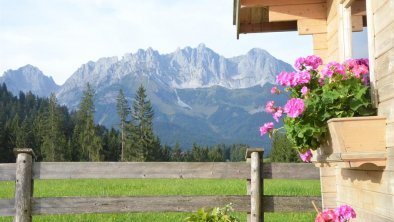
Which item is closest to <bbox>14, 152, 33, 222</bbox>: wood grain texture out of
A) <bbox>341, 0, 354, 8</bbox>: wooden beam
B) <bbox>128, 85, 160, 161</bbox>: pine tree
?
<bbox>341, 0, 354, 8</bbox>: wooden beam

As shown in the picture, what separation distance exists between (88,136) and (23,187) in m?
84.4

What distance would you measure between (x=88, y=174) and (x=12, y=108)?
501 ft

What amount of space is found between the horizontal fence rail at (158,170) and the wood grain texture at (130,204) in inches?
12.2

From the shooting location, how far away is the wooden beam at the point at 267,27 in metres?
7.51

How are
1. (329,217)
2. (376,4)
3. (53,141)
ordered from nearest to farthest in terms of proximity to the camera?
1. (329,217)
2. (376,4)
3. (53,141)

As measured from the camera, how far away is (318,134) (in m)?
4.24

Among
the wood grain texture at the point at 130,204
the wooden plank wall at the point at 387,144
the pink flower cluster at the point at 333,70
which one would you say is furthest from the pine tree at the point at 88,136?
the pink flower cluster at the point at 333,70

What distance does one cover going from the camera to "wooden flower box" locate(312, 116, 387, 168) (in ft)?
12.0

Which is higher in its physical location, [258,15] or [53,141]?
[53,141]

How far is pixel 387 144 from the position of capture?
3.64 m

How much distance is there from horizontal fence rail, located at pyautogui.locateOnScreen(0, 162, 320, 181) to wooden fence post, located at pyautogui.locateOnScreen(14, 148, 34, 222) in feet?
0.45

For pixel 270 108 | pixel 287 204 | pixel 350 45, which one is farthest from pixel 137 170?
pixel 350 45

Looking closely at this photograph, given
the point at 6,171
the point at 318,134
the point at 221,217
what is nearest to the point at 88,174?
the point at 6,171

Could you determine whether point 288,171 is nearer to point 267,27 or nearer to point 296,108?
point 267,27
